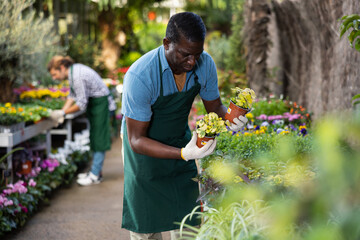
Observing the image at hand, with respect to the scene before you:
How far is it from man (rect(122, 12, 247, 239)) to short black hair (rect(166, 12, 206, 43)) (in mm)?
38

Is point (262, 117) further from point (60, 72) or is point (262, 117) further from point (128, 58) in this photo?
point (128, 58)

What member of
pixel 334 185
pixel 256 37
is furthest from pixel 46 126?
pixel 334 185

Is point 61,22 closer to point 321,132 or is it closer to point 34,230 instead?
point 34,230

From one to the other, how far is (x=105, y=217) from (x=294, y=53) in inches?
139

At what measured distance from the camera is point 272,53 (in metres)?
6.71

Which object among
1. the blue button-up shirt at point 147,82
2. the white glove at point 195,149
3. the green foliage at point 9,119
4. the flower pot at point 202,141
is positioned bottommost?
the green foliage at point 9,119

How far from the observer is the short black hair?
6.67ft

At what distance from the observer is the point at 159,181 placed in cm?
246

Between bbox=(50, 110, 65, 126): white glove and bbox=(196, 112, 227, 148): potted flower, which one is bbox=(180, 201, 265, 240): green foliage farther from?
bbox=(50, 110, 65, 126): white glove

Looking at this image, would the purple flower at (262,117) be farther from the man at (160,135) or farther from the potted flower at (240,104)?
the potted flower at (240,104)

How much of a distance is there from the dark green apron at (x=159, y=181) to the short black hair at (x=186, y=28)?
0.40 m

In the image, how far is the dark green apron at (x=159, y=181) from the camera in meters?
2.42

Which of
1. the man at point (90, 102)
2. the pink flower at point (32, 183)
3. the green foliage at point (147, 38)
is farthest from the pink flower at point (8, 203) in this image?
the green foliage at point (147, 38)

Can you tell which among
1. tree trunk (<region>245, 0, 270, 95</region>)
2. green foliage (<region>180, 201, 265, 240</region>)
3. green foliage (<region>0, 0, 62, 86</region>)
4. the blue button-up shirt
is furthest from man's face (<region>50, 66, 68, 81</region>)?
green foliage (<region>180, 201, 265, 240</region>)
